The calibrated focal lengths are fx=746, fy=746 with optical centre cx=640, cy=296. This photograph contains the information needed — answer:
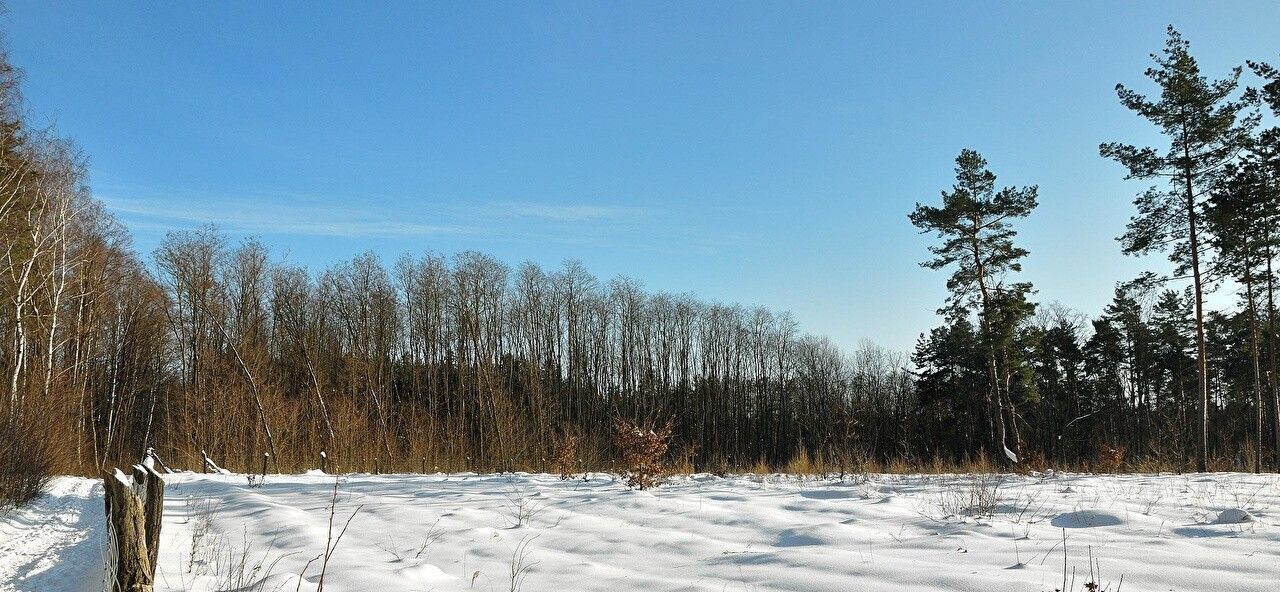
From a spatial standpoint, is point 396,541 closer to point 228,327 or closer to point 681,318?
point 228,327

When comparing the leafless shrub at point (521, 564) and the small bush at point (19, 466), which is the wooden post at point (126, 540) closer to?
the leafless shrub at point (521, 564)

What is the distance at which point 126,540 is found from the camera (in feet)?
13.5

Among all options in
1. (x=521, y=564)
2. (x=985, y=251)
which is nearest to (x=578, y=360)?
(x=985, y=251)

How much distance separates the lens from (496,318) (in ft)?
120

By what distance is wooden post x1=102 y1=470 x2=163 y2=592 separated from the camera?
408cm

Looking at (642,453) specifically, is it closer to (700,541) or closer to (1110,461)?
(700,541)

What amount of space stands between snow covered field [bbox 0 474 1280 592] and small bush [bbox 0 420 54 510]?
1.13ft

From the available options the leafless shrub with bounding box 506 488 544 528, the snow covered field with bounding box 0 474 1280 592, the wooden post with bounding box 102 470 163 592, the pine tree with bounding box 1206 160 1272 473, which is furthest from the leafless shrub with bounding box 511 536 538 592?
the pine tree with bounding box 1206 160 1272 473

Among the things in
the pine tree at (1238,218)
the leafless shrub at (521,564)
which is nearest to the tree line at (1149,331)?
the pine tree at (1238,218)

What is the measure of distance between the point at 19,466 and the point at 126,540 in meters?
7.18

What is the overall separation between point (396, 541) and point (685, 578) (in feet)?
8.74

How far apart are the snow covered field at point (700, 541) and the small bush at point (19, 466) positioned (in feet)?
1.13

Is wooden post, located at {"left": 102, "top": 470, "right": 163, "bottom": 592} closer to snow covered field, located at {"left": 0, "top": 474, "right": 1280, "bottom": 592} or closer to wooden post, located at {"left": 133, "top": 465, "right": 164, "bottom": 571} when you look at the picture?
wooden post, located at {"left": 133, "top": 465, "right": 164, "bottom": 571}

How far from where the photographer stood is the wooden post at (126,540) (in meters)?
4.08
